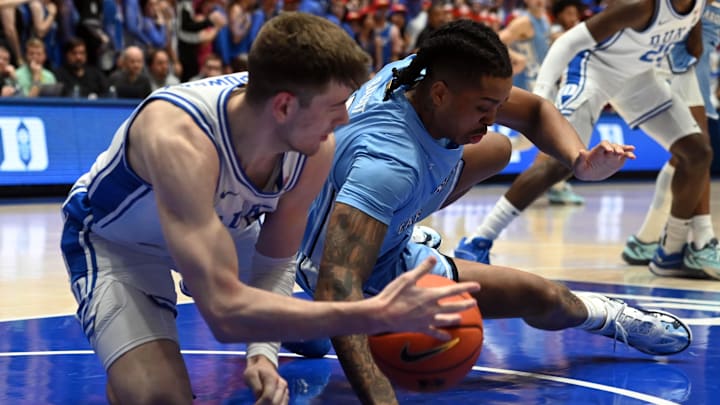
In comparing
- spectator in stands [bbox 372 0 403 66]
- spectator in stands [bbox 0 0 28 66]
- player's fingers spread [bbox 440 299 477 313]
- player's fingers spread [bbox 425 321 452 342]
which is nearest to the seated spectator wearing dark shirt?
spectator in stands [bbox 0 0 28 66]

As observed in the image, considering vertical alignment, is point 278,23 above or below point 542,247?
above

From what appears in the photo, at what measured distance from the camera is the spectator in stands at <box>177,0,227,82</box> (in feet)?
47.5

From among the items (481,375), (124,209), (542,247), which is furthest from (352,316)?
(542,247)

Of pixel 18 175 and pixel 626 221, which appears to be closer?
pixel 626 221

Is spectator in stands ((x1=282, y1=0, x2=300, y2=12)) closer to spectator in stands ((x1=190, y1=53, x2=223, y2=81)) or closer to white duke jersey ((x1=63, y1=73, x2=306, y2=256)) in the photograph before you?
spectator in stands ((x1=190, y1=53, x2=223, y2=81))

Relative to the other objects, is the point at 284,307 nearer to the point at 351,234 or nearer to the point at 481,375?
the point at 351,234

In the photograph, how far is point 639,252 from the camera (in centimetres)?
761

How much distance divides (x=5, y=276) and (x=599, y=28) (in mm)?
3935

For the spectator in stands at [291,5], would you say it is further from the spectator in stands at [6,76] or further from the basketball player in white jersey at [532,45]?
the spectator in stands at [6,76]

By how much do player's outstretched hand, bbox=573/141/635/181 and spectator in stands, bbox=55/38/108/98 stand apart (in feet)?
31.5

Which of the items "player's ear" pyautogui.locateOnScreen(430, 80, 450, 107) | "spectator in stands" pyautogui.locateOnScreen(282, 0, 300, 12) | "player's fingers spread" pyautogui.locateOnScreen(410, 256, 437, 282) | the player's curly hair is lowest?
"spectator in stands" pyautogui.locateOnScreen(282, 0, 300, 12)

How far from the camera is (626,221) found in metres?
10.7

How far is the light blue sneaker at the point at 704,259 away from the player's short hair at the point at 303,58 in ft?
14.8

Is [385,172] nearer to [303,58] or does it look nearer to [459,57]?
[459,57]
